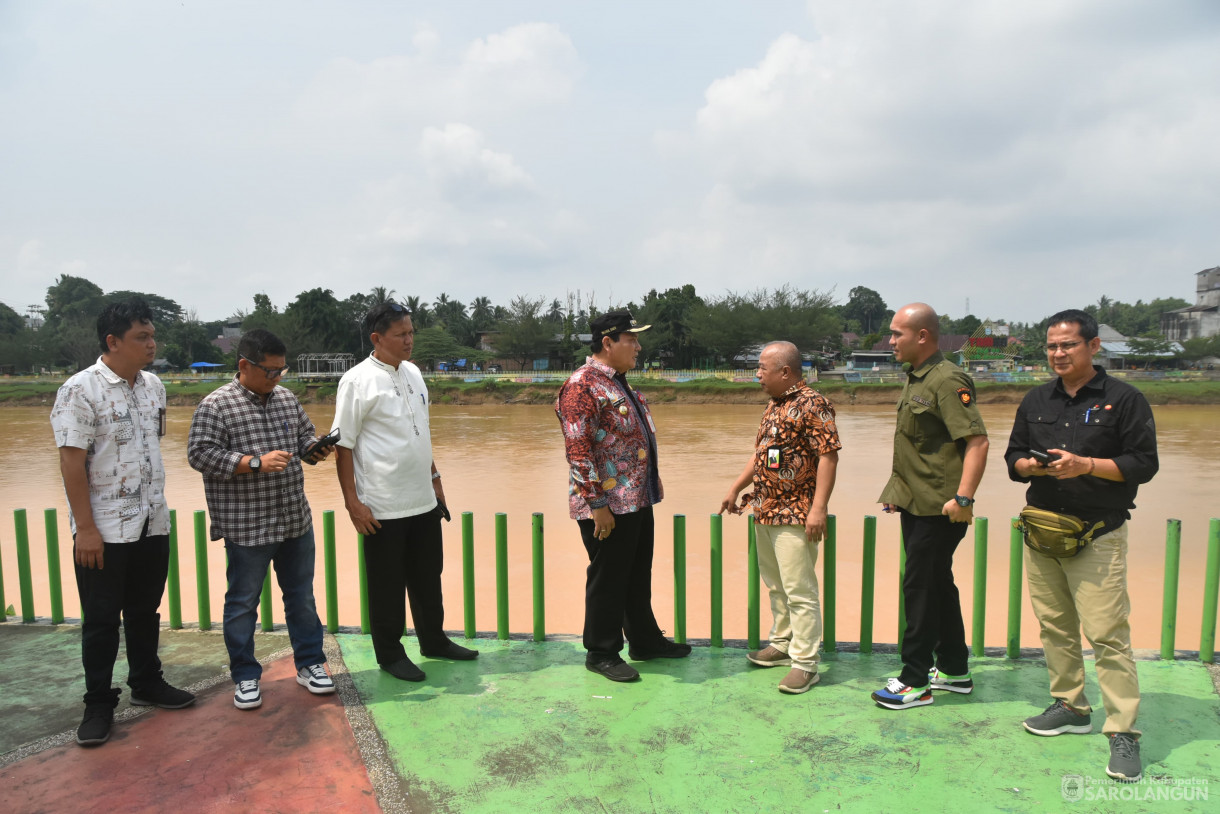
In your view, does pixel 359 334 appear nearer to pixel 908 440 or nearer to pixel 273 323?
pixel 273 323

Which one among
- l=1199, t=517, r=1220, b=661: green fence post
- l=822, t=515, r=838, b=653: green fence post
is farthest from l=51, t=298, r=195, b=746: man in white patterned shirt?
l=1199, t=517, r=1220, b=661: green fence post

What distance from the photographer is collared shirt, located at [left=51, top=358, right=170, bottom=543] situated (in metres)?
3.06

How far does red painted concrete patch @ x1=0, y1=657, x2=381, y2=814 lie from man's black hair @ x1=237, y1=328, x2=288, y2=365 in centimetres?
161

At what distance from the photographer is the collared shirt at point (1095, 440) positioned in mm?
2826

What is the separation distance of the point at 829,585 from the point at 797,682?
2.07ft

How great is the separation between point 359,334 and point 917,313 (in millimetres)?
59756

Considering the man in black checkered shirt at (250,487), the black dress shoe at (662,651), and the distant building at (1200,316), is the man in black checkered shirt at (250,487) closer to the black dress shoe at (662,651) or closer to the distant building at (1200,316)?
the black dress shoe at (662,651)

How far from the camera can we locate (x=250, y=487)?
133 inches

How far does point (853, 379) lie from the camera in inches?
1511

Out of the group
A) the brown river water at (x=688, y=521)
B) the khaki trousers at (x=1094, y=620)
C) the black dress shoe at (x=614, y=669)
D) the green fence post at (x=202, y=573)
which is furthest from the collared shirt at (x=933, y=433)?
the green fence post at (x=202, y=573)

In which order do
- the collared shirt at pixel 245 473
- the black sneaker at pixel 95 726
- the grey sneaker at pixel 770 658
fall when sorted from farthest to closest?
the grey sneaker at pixel 770 658 < the collared shirt at pixel 245 473 < the black sneaker at pixel 95 726

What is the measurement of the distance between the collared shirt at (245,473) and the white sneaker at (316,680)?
661 mm

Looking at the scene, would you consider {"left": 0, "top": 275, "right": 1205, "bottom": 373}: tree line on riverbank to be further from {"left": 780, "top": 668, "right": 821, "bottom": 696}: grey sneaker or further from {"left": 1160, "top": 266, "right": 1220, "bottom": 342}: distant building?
{"left": 780, "top": 668, "right": 821, "bottom": 696}: grey sneaker

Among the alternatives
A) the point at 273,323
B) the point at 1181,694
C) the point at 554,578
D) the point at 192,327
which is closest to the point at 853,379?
the point at 554,578
